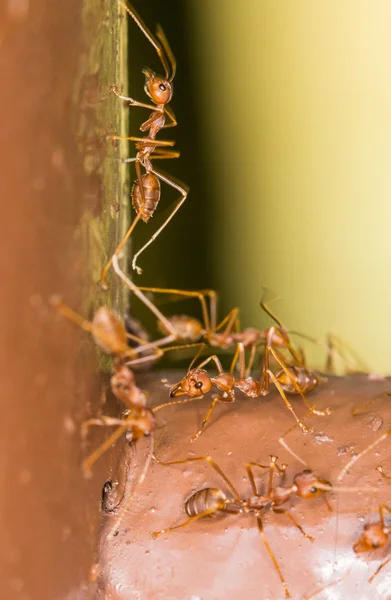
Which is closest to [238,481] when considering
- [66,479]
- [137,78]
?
[66,479]

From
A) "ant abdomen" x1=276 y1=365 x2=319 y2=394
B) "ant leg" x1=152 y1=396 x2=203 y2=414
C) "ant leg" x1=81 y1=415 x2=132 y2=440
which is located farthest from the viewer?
"ant abdomen" x1=276 y1=365 x2=319 y2=394

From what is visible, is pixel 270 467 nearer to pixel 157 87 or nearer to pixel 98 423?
pixel 98 423

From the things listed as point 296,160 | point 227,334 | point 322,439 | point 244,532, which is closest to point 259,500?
point 244,532

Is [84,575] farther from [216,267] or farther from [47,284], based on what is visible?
[216,267]

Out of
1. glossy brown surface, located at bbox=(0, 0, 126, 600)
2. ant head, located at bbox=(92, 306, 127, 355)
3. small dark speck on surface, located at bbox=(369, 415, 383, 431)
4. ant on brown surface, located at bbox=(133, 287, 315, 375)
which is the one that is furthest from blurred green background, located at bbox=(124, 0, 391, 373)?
glossy brown surface, located at bbox=(0, 0, 126, 600)

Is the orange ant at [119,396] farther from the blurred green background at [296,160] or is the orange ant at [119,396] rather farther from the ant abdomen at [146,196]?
the blurred green background at [296,160]

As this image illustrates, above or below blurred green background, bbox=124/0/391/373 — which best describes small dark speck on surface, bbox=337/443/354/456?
below

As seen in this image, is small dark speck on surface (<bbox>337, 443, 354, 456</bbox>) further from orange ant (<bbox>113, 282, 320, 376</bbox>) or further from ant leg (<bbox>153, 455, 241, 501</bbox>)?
orange ant (<bbox>113, 282, 320, 376</bbox>)
